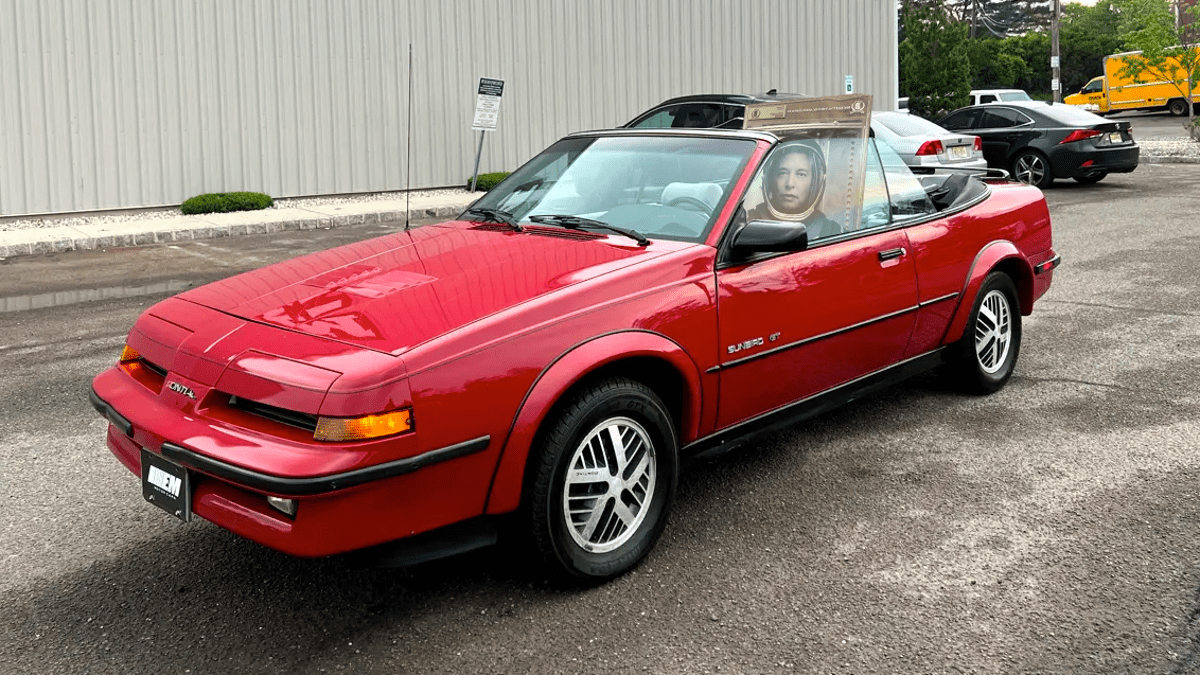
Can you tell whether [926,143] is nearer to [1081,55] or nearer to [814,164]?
[814,164]

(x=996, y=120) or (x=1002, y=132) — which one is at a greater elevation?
(x=996, y=120)

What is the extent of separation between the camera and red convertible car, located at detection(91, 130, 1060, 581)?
3.09 meters

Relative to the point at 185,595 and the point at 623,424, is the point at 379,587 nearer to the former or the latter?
the point at 185,595

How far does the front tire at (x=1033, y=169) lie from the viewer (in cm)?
1681

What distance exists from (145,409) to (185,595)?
25.0 inches

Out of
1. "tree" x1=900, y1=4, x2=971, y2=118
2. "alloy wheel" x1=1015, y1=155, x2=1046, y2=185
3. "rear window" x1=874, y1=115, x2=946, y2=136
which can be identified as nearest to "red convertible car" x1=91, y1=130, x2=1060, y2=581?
"rear window" x1=874, y1=115, x2=946, y2=136

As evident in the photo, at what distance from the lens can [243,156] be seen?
1659 cm

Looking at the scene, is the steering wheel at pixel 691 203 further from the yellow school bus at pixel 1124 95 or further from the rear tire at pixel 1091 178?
the yellow school bus at pixel 1124 95

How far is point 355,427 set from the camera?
3.03 meters

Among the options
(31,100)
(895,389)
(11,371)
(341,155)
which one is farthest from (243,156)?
(895,389)

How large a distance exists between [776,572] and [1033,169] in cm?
1507

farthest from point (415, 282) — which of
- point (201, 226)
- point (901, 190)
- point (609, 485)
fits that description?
point (201, 226)

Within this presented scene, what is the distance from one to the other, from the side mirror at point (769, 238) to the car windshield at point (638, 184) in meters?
0.15

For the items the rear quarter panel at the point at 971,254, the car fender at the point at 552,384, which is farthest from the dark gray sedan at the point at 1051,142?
the car fender at the point at 552,384
